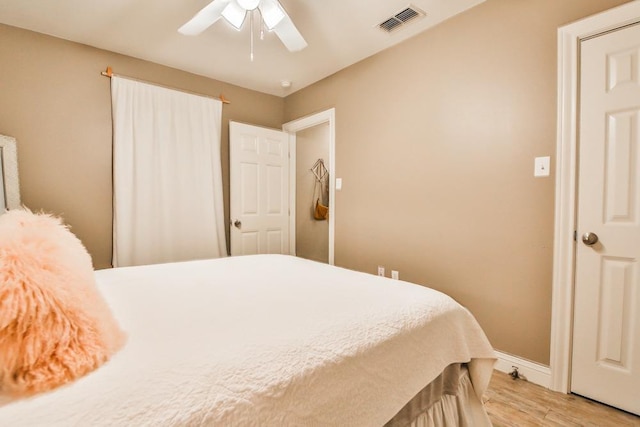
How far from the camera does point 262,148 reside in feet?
12.1

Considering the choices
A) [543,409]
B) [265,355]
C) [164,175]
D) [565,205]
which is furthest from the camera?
[164,175]

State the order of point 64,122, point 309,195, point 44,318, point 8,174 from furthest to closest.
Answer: point 309,195
point 64,122
point 8,174
point 44,318

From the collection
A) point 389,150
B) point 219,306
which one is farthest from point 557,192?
point 219,306

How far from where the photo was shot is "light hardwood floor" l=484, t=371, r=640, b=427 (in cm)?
154

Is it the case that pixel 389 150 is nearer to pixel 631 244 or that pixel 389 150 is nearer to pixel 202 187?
pixel 631 244

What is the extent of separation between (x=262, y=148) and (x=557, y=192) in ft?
9.71

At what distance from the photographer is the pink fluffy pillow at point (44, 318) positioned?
0.61 meters

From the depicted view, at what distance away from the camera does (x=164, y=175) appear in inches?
118

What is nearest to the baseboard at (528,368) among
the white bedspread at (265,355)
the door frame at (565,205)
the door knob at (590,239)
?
the door frame at (565,205)

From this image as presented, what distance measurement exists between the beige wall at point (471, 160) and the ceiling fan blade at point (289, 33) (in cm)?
98

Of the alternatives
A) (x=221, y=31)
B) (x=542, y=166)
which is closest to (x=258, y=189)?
(x=221, y=31)

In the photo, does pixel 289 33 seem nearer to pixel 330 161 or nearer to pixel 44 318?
pixel 330 161

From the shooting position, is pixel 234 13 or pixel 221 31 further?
pixel 221 31

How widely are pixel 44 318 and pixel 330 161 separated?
2.87 metres
